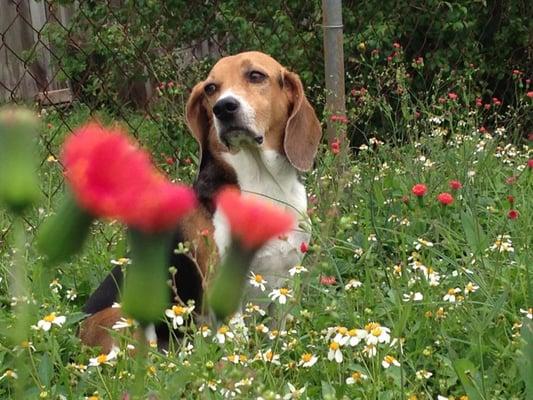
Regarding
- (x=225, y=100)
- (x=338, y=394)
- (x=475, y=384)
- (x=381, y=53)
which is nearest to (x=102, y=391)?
(x=338, y=394)

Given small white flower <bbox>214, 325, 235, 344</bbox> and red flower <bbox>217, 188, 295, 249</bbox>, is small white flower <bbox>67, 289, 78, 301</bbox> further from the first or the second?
red flower <bbox>217, 188, 295, 249</bbox>

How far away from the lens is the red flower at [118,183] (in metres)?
0.39

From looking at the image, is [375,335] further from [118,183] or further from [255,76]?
[255,76]

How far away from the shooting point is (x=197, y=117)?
3.24 metres

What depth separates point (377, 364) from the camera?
1.68m

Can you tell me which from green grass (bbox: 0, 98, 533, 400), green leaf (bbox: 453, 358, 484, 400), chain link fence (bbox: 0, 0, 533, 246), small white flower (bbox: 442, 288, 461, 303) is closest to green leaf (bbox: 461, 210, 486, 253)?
green grass (bbox: 0, 98, 533, 400)

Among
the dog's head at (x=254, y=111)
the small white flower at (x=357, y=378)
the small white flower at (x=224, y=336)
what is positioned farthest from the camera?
the dog's head at (x=254, y=111)

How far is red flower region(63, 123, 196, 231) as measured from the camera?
0.39 m

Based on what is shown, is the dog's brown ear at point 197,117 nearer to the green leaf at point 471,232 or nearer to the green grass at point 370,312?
the green grass at point 370,312

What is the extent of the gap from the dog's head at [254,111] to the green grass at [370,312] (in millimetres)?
163

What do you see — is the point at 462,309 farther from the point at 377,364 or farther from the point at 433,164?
the point at 433,164

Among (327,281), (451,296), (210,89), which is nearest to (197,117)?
Result: (210,89)

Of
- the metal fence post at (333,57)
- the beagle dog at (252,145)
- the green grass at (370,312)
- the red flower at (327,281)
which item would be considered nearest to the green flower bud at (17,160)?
the green grass at (370,312)

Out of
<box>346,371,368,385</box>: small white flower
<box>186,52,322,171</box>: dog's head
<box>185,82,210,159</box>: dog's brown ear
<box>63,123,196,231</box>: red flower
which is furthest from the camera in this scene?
<box>185,82,210,159</box>: dog's brown ear
